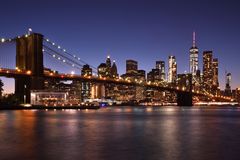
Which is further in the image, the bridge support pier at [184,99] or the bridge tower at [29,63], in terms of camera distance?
the bridge support pier at [184,99]

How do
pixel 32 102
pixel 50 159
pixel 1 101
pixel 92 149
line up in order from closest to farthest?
pixel 50 159 < pixel 92 149 < pixel 32 102 < pixel 1 101

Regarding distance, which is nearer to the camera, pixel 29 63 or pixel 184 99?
pixel 29 63

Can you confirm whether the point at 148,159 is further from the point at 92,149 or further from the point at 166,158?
the point at 92,149

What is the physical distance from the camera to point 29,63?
2884 inches

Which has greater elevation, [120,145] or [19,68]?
[19,68]

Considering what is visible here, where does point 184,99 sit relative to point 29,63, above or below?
below

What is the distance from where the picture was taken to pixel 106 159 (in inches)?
721

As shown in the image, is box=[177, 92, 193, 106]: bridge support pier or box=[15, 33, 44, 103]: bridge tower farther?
box=[177, 92, 193, 106]: bridge support pier

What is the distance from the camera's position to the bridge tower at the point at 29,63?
70562 millimetres

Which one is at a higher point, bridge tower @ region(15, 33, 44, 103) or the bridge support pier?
bridge tower @ region(15, 33, 44, 103)

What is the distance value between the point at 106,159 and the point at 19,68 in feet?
189

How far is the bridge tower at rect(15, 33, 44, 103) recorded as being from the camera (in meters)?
70.6

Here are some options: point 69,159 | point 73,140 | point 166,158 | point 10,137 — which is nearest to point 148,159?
point 166,158

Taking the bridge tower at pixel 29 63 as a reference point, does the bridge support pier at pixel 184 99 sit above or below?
below
